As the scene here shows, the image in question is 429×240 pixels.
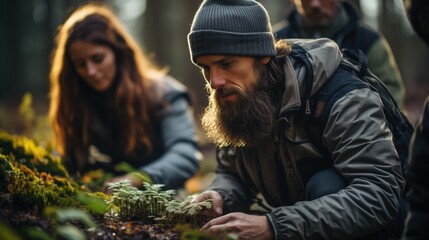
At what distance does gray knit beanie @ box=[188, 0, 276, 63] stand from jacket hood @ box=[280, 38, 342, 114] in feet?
0.72

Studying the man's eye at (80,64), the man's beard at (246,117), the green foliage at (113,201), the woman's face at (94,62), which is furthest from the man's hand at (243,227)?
the man's eye at (80,64)

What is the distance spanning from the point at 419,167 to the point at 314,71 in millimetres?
1236

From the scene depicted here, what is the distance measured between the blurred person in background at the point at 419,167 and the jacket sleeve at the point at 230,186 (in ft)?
5.60

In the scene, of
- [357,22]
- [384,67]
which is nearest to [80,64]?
[357,22]

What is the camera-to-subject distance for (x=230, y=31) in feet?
12.5

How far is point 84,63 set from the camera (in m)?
6.13

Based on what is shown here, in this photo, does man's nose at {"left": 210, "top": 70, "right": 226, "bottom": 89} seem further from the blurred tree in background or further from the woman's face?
the blurred tree in background

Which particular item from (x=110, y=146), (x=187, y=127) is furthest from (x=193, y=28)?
(x=110, y=146)

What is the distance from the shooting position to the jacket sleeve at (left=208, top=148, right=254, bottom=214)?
14.0 feet

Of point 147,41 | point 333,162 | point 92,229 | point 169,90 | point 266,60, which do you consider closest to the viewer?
point 92,229

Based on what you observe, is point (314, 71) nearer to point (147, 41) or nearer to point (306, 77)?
point (306, 77)

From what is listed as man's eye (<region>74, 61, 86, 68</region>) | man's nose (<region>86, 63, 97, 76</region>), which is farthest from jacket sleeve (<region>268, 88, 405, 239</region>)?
man's eye (<region>74, 61, 86, 68</region>)

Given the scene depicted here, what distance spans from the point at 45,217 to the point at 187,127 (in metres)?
3.07

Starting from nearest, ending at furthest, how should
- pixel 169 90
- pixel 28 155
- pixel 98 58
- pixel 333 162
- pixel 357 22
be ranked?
pixel 333 162
pixel 28 155
pixel 357 22
pixel 98 58
pixel 169 90
